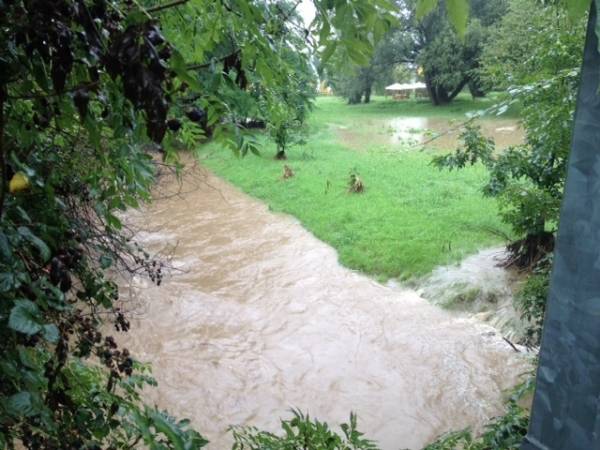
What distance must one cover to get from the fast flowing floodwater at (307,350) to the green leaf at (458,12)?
3732 mm

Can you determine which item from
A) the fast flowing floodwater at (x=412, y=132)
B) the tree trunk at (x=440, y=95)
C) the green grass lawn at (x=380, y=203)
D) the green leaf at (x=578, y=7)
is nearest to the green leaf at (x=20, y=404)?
the green leaf at (x=578, y=7)

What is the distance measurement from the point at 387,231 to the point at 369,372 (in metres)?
3.85

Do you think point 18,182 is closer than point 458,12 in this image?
No

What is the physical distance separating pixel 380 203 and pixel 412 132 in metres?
10.5

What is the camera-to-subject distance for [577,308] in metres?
1.03

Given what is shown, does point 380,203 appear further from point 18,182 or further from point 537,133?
point 18,182

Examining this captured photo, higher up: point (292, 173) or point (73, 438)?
point (73, 438)

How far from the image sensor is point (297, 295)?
697 centimetres

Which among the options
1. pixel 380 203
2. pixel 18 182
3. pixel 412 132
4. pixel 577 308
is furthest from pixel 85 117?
pixel 412 132

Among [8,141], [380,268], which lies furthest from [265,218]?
[8,141]

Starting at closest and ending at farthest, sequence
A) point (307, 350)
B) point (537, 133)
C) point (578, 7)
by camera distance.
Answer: point (578, 7) < point (537, 133) < point (307, 350)

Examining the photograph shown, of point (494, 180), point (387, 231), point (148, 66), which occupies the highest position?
point (148, 66)

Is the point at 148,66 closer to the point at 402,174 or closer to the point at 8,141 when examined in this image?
the point at 8,141

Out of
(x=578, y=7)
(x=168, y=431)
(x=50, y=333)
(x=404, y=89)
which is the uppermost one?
(x=404, y=89)
